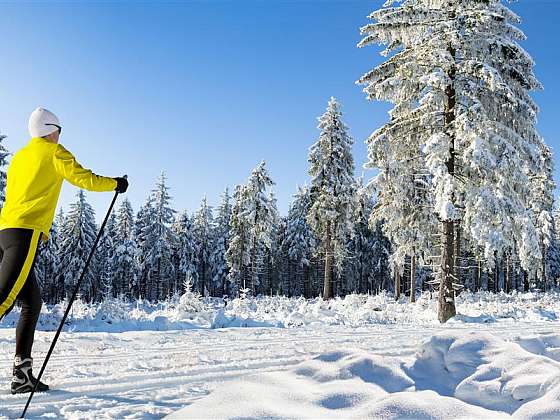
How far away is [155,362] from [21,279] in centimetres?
197

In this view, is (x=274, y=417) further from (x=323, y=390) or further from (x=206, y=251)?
(x=206, y=251)

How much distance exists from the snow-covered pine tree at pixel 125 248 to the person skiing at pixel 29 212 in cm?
4716

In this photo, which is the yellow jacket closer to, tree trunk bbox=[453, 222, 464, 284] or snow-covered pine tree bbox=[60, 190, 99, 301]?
tree trunk bbox=[453, 222, 464, 284]

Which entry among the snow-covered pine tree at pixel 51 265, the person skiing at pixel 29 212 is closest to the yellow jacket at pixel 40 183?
the person skiing at pixel 29 212

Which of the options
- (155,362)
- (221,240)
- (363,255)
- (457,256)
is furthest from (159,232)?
(155,362)

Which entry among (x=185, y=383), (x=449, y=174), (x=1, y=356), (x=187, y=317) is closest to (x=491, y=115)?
(x=449, y=174)

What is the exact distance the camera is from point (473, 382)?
3.39 m

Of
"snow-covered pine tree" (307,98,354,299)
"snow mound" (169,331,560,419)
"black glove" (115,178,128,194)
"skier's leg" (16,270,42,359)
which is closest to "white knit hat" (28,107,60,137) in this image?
"black glove" (115,178,128,194)

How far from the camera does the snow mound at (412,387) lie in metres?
2.72

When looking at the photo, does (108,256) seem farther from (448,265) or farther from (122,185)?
(122,185)

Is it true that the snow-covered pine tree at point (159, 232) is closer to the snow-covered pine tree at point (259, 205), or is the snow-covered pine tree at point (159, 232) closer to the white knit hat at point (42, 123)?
the snow-covered pine tree at point (259, 205)

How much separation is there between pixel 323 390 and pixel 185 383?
135cm

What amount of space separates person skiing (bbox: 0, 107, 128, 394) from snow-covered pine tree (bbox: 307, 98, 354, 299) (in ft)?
83.5

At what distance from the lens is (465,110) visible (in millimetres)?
12320
